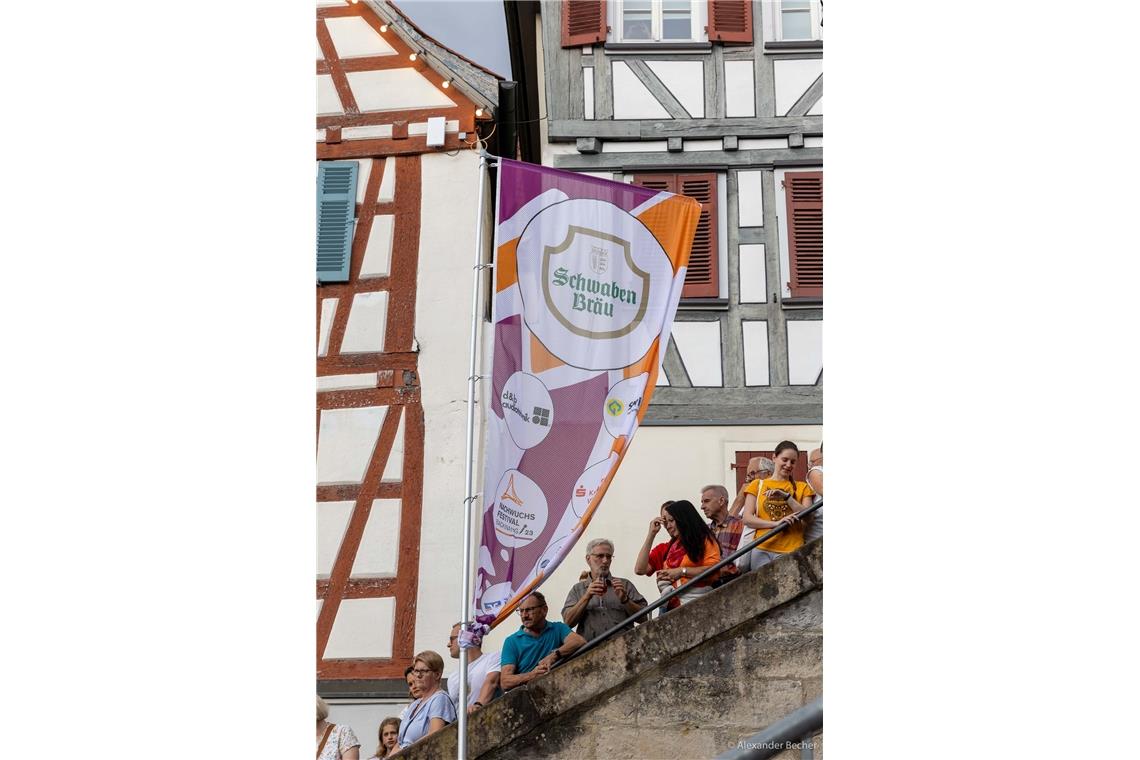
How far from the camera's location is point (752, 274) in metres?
5.53

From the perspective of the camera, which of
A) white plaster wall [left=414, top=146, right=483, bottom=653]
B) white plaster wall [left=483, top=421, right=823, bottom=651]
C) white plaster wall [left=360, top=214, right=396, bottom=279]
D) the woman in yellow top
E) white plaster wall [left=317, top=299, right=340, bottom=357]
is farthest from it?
white plaster wall [left=360, top=214, right=396, bottom=279]

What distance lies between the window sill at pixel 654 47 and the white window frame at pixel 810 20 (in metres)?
0.39

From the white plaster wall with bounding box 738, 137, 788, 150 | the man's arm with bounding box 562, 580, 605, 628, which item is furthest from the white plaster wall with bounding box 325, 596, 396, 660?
the white plaster wall with bounding box 738, 137, 788, 150

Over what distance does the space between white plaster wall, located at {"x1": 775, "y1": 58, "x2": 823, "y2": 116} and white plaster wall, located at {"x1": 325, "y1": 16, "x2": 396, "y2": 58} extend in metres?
2.07

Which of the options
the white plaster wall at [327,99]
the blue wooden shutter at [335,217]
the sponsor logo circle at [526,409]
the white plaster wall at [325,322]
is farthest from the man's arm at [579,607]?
the white plaster wall at [327,99]

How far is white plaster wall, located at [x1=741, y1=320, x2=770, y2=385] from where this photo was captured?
17.6 feet

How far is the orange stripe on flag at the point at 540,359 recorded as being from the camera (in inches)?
138

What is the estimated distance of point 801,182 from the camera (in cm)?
535

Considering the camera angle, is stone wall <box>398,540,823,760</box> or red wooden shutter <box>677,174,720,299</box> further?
red wooden shutter <box>677,174,720,299</box>

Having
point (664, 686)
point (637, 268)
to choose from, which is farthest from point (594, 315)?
point (664, 686)

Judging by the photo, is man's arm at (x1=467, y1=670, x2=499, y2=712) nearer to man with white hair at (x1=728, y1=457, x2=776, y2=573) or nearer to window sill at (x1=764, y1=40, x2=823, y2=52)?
man with white hair at (x1=728, y1=457, x2=776, y2=573)

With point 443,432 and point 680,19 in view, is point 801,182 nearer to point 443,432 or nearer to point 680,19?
point 680,19

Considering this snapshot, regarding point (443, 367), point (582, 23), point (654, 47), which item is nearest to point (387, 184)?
point (443, 367)

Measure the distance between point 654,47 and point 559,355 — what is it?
2.70 metres
